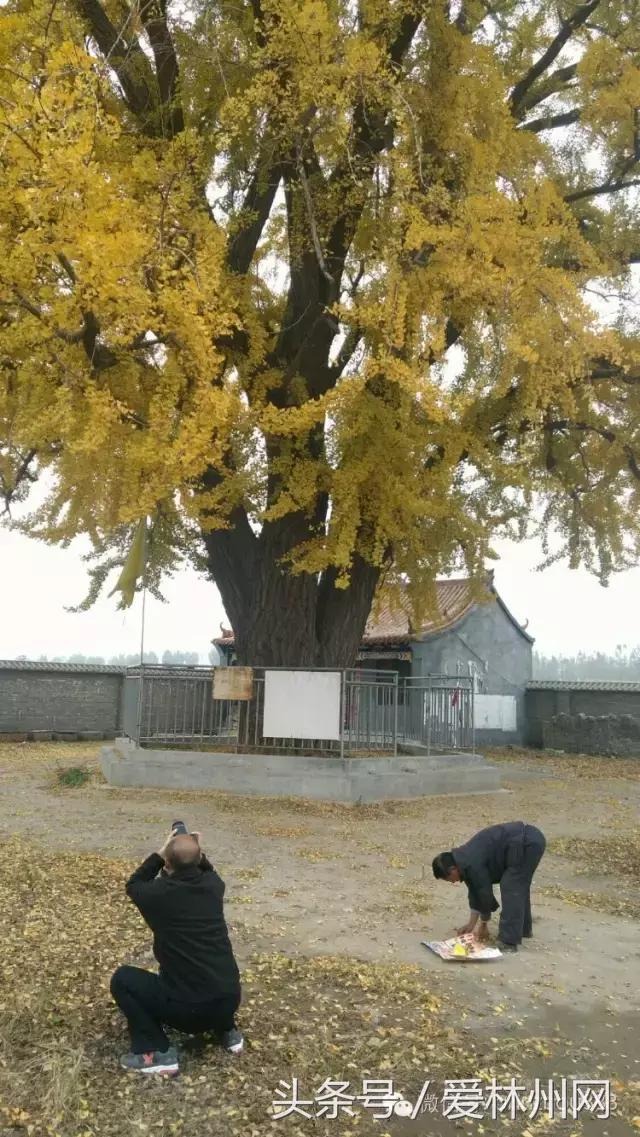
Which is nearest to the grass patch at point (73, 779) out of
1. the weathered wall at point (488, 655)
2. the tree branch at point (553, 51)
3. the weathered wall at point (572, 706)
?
the weathered wall at point (488, 655)

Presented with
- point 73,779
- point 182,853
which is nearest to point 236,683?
point 73,779

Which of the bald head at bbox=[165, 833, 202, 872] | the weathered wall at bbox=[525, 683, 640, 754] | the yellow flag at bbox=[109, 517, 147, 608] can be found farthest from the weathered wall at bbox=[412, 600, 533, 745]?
the bald head at bbox=[165, 833, 202, 872]

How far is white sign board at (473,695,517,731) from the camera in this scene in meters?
23.3

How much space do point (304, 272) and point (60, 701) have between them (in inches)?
596

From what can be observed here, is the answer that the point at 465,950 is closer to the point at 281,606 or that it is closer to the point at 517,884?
the point at 517,884

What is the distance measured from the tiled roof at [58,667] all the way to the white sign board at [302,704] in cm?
1224

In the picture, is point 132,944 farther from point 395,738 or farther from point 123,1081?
point 395,738

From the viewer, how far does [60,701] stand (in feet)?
75.6

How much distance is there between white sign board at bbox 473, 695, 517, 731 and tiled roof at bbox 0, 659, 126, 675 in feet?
31.8

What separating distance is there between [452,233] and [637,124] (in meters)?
3.71

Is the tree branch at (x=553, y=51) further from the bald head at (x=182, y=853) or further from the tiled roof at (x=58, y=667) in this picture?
the tiled roof at (x=58, y=667)

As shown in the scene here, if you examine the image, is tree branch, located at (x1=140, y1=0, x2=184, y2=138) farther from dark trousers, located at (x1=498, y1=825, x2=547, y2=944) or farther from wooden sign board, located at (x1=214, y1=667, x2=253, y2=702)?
dark trousers, located at (x1=498, y1=825, x2=547, y2=944)

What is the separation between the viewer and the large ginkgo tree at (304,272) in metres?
8.43

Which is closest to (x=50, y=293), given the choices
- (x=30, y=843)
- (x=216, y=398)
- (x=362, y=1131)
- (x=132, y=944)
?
(x=216, y=398)
